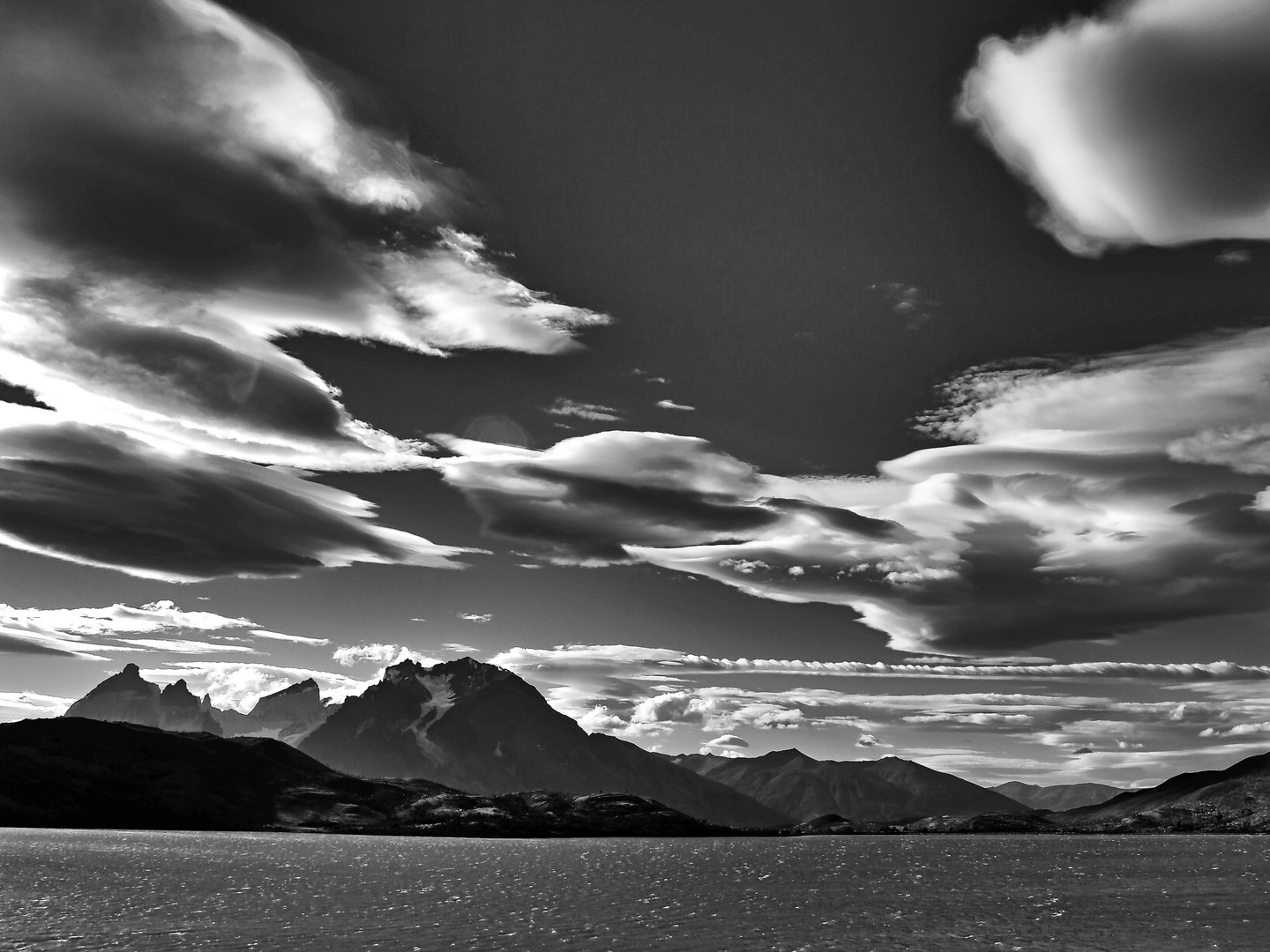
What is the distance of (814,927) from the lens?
419 ft

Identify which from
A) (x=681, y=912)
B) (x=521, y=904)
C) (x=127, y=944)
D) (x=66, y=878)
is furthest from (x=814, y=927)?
(x=66, y=878)

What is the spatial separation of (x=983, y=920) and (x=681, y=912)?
Answer: 4344cm

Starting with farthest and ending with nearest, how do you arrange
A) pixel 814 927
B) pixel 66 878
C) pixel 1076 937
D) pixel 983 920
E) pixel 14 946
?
pixel 66 878 → pixel 983 920 → pixel 814 927 → pixel 1076 937 → pixel 14 946

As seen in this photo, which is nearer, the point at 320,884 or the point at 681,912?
the point at 681,912

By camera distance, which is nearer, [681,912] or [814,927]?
[814,927]

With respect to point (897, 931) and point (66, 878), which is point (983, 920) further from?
point (66, 878)

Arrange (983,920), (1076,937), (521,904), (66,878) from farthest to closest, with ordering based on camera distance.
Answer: (66,878) < (521,904) < (983,920) < (1076,937)

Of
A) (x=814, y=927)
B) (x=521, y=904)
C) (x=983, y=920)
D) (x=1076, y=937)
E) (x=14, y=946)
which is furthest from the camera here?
(x=521, y=904)

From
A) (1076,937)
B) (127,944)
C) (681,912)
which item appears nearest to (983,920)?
(1076,937)

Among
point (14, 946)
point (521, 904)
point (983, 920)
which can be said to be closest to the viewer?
point (14, 946)

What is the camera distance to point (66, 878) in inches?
7490

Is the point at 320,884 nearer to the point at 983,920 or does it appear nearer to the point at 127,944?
the point at 127,944

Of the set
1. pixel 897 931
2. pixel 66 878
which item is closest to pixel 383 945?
pixel 897 931

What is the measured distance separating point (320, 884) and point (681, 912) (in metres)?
85.1
